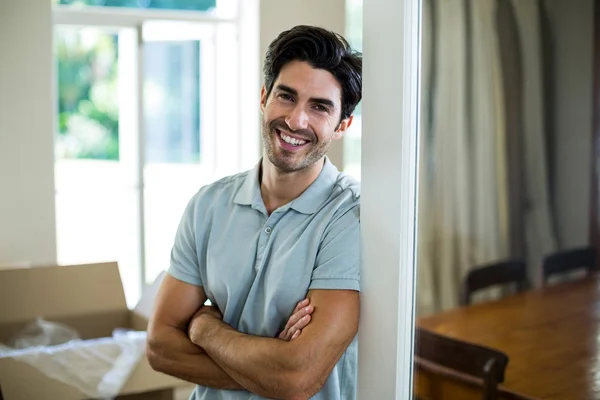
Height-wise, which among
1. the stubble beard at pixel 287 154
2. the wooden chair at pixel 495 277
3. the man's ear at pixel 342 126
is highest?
the man's ear at pixel 342 126

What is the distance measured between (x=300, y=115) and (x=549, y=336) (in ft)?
1.79

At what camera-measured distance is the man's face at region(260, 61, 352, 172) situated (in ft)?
3.76

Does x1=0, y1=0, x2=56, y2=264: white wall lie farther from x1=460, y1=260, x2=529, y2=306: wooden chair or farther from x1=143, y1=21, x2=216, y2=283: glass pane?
x1=460, y1=260, x2=529, y2=306: wooden chair

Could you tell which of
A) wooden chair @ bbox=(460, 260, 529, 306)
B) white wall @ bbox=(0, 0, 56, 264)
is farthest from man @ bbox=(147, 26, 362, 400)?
white wall @ bbox=(0, 0, 56, 264)

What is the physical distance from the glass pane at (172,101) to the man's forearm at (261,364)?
224 centimetres

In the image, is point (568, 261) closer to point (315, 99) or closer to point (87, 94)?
point (315, 99)

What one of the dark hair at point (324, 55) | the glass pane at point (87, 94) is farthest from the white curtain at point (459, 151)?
the glass pane at point (87, 94)

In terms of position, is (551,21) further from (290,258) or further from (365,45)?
(290,258)

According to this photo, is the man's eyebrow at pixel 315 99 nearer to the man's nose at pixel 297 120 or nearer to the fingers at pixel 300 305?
the man's nose at pixel 297 120

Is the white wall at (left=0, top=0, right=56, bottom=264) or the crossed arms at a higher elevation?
the white wall at (left=0, top=0, right=56, bottom=264)

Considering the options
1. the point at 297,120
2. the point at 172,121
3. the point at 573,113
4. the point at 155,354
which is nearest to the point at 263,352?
the point at 155,354

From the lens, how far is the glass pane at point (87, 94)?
118 inches

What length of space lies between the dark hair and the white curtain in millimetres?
233

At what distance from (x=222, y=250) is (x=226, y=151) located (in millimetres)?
2301
